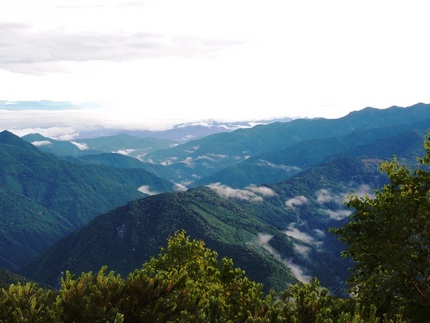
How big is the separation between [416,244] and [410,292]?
372cm

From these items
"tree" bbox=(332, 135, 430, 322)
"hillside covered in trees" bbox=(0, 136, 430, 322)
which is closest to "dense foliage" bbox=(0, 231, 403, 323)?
"hillside covered in trees" bbox=(0, 136, 430, 322)

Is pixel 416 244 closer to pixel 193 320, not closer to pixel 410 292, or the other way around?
pixel 410 292

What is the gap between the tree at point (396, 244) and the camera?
Answer: 103 feet

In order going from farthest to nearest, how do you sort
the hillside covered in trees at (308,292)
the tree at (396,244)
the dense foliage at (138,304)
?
the tree at (396,244) < the hillside covered in trees at (308,292) < the dense foliage at (138,304)

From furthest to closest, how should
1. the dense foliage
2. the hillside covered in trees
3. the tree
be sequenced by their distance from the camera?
the tree, the hillside covered in trees, the dense foliage

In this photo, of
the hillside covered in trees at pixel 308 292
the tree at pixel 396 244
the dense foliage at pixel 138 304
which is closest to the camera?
the dense foliage at pixel 138 304

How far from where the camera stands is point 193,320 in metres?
23.3

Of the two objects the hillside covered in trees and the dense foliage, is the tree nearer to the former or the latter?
the hillside covered in trees

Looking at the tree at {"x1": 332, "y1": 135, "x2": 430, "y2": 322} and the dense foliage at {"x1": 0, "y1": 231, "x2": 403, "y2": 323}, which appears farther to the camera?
the tree at {"x1": 332, "y1": 135, "x2": 430, "y2": 322}

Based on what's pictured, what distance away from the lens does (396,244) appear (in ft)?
104

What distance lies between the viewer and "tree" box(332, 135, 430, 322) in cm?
3136

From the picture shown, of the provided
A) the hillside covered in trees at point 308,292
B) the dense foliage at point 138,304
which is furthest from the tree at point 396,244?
the dense foliage at point 138,304

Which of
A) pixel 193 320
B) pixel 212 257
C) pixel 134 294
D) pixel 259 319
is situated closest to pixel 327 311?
pixel 259 319

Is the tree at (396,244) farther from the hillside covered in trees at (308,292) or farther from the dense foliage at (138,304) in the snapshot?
the dense foliage at (138,304)
